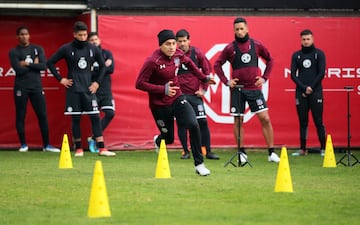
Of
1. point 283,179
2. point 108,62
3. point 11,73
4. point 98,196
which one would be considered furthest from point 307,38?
point 98,196

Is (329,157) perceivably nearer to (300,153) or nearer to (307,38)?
(300,153)

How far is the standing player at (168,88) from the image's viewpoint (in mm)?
13828

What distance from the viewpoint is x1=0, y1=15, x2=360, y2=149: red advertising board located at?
20.6 meters

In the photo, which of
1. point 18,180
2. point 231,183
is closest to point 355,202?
point 231,183

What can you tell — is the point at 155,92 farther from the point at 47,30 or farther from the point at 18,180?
the point at 47,30

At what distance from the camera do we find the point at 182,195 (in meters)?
11.4

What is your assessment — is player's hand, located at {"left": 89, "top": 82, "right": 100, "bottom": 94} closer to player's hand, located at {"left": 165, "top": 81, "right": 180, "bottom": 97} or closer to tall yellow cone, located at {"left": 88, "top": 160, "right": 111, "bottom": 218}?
player's hand, located at {"left": 165, "top": 81, "right": 180, "bottom": 97}

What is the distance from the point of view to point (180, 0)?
20.6m

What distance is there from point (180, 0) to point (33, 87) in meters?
3.49

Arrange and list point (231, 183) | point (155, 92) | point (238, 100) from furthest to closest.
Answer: point (238, 100)
point (155, 92)
point (231, 183)

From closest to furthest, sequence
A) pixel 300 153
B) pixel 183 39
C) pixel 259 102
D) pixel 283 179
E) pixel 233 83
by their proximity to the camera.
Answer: pixel 283 179, pixel 233 83, pixel 259 102, pixel 183 39, pixel 300 153

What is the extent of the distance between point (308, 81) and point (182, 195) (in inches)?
332

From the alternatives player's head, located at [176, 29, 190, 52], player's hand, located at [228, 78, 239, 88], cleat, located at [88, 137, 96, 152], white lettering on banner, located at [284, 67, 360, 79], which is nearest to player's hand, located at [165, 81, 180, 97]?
player's hand, located at [228, 78, 239, 88]

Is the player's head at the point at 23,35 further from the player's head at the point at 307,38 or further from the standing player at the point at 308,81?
the player's head at the point at 307,38
